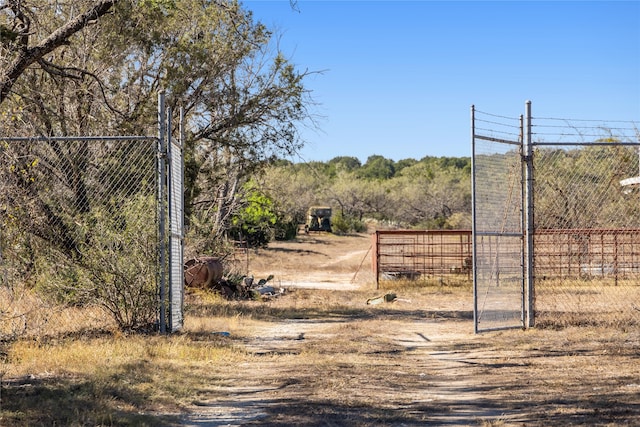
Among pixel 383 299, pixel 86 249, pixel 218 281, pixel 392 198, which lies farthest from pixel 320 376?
pixel 392 198

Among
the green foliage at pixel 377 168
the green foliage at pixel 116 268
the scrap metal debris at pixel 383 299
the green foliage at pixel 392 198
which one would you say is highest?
the green foliage at pixel 377 168

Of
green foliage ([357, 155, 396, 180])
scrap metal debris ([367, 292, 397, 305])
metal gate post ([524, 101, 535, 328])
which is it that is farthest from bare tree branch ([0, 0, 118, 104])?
green foliage ([357, 155, 396, 180])

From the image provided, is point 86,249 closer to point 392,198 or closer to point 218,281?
point 218,281

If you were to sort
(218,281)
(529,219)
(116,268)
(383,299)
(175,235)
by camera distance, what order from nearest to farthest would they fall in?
(116,268), (175,235), (529,219), (218,281), (383,299)

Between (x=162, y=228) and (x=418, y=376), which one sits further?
(x=162, y=228)

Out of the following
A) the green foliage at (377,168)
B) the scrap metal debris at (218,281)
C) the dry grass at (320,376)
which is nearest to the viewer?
the dry grass at (320,376)

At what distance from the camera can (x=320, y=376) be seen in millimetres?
9023

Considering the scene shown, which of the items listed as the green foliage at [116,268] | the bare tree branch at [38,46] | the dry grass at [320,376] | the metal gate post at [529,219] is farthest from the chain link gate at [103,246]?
the metal gate post at [529,219]

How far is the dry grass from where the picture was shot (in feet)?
23.1

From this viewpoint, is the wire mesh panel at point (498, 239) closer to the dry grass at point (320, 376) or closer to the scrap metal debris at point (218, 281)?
the dry grass at point (320, 376)

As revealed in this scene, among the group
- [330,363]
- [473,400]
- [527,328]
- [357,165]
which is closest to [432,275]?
[527,328]

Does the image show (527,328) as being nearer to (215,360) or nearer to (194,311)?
(215,360)

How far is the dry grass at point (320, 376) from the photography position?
277 inches

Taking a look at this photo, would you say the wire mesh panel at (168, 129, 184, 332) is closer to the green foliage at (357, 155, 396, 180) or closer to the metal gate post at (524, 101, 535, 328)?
the metal gate post at (524, 101, 535, 328)
